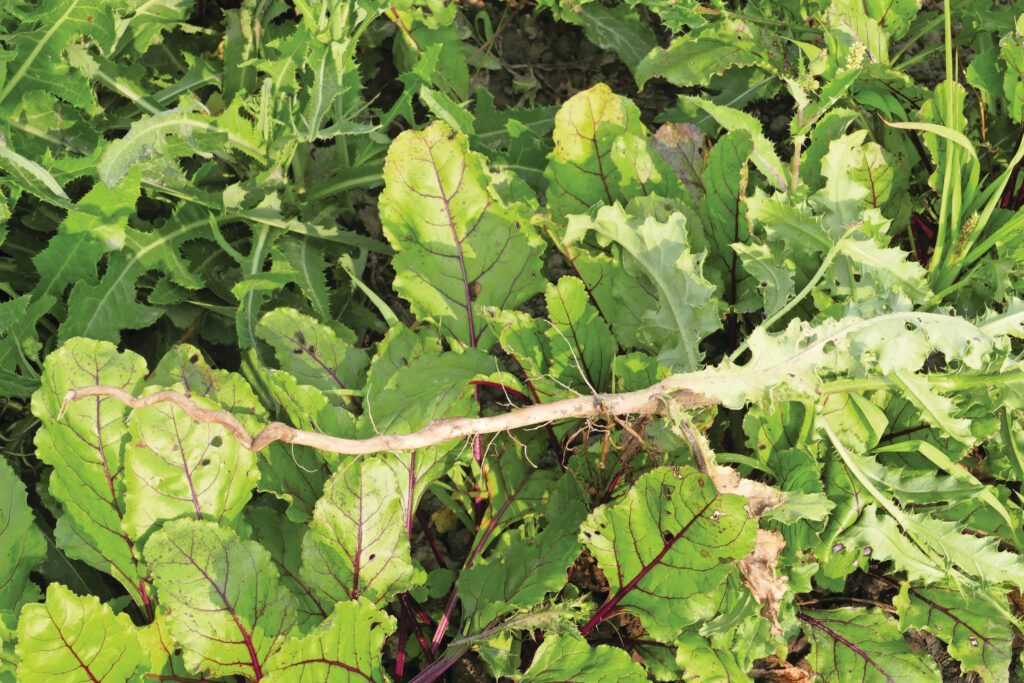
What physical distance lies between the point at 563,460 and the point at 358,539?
0.48 m

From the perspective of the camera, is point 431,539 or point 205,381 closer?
point 205,381

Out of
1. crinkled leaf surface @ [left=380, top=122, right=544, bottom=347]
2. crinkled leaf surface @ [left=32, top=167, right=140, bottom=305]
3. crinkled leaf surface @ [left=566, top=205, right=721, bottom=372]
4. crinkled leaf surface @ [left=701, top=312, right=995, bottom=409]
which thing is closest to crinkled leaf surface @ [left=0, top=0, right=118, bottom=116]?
crinkled leaf surface @ [left=32, top=167, right=140, bottom=305]

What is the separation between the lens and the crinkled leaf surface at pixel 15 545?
1.54m

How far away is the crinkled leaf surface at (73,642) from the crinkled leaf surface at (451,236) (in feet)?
2.74

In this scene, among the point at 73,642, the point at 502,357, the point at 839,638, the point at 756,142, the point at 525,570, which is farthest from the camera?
the point at 502,357

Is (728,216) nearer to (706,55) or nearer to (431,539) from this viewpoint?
(706,55)

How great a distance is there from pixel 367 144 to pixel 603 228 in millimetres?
705

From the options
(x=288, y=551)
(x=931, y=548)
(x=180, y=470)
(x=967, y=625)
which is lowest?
(x=967, y=625)

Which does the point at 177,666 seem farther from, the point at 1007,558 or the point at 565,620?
the point at 1007,558

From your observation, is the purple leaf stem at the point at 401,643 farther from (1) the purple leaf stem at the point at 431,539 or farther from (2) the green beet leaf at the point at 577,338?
(2) the green beet leaf at the point at 577,338

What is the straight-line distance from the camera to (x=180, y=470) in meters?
1.55

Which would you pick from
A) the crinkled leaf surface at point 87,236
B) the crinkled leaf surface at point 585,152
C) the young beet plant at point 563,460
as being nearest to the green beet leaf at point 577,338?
the young beet plant at point 563,460

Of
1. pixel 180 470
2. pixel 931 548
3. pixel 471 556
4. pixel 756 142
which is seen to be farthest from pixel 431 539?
pixel 756 142

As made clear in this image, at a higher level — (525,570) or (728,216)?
(728,216)
